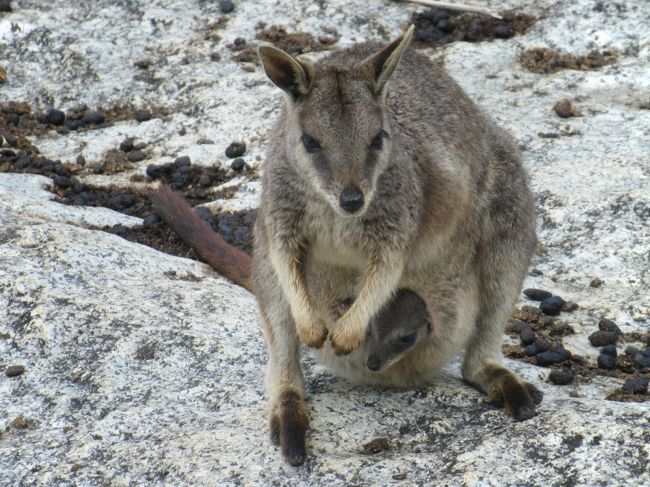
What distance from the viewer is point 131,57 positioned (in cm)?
806

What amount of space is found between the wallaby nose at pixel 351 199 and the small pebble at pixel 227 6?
15.1 feet

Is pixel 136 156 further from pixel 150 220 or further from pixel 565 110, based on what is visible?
pixel 565 110

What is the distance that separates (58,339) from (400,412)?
162cm

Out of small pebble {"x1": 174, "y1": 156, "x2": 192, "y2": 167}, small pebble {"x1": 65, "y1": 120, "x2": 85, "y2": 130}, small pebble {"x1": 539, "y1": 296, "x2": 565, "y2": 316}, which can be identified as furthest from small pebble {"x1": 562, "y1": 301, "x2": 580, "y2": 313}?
small pebble {"x1": 65, "y1": 120, "x2": 85, "y2": 130}

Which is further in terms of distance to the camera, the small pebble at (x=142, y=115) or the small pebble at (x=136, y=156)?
the small pebble at (x=142, y=115)

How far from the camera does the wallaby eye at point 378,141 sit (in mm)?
4211

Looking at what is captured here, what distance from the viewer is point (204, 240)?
6094 millimetres

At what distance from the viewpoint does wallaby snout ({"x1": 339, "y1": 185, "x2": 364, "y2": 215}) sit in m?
3.99

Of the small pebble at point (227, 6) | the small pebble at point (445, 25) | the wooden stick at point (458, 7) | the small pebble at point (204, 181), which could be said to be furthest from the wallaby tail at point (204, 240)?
the wooden stick at point (458, 7)

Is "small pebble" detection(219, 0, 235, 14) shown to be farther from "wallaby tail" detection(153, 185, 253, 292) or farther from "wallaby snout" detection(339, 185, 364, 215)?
"wallaby snout" detection(339, 185, 364, 215)

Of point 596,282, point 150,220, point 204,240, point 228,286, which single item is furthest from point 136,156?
point 596,282

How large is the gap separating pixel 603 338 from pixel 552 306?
1.34 feet

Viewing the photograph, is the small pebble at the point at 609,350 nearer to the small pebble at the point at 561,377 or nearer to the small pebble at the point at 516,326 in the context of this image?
the small pebble at the point at 561,377

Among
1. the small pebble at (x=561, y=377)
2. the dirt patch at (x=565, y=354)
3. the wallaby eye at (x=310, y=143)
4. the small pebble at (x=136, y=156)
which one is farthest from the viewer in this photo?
the small pebble at (x=136, y=156)
